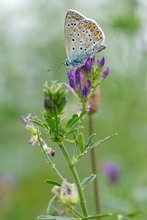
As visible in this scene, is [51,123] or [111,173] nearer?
[51,123]

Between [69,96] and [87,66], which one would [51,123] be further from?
[69,96]

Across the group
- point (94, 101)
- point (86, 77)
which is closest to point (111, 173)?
point (94, 101)

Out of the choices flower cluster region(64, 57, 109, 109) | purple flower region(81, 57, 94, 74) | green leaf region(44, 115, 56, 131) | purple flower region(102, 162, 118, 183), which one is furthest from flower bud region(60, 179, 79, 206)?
purple flower region(102, 162, 118, 183)

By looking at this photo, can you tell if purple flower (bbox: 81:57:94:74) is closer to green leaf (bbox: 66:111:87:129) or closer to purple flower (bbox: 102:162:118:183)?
green leaf (bbox: 66:111:87:129)

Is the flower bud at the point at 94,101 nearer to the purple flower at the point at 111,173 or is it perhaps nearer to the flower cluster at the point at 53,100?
the flower cluster at the point at 53,100

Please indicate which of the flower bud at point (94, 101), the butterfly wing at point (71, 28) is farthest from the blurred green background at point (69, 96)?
the butterfly wing at point (71, 28)

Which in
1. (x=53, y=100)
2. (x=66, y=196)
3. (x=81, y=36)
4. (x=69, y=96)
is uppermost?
(x=81, y=36)
